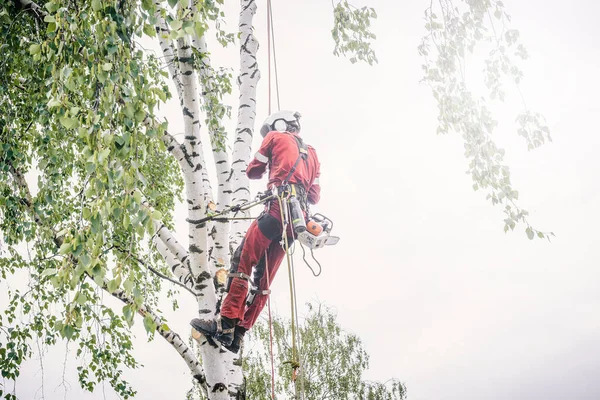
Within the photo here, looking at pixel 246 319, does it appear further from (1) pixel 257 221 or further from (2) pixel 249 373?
(2) pixel 249 373

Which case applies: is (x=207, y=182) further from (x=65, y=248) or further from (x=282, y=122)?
(x=65, y=248)

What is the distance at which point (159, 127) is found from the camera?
7.39 feet

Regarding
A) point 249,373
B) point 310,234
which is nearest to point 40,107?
point 310,234

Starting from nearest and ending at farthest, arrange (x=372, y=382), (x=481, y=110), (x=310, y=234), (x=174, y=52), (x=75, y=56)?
1. (x=75, y=56)
2. (x=310, y=234)
3. (x=174, y=52)
4. (x=481, y=110)
5. (x=372, y=382)

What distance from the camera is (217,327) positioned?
3.36 m

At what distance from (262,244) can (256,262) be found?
0.46ft

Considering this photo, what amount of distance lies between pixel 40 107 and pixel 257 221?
1.59m

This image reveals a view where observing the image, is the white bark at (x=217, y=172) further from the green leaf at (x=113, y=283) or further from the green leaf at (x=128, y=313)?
the green leaf at (x=113, y=283)

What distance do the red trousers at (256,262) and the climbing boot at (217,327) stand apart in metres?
0.05

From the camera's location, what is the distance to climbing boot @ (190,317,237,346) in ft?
11.0

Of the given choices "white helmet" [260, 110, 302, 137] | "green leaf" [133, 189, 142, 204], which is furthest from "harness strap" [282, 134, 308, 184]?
"green leaf" [133, 189, 142, 204]

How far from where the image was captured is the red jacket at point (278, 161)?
131 inches

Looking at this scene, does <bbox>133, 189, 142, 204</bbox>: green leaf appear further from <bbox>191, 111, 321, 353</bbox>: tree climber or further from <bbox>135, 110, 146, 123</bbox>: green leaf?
<bbox>191, 111, 321, 353</bbox>: tree climber

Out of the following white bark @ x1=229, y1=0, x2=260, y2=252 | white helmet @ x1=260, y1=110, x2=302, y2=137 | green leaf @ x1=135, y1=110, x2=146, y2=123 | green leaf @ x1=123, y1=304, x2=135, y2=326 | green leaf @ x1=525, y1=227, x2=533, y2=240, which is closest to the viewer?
green leaf @ x1=123, y1=304, x2=135, y2=326
